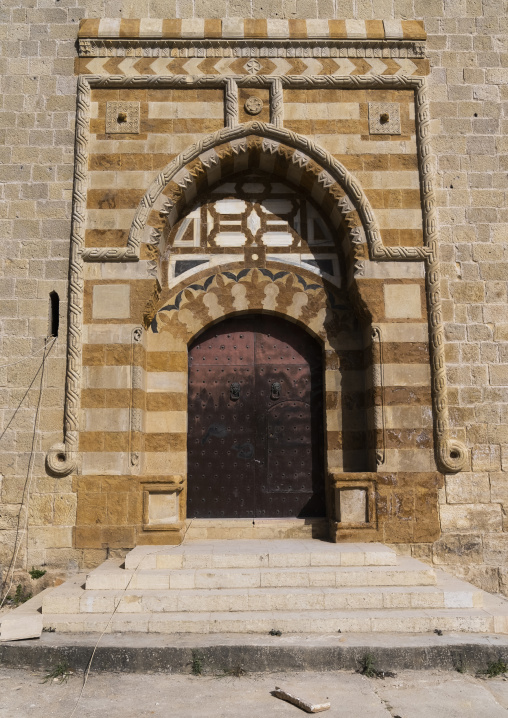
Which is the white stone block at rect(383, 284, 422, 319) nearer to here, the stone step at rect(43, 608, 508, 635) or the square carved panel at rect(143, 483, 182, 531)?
the square carved panel at rect(143, 483, 182, 531)

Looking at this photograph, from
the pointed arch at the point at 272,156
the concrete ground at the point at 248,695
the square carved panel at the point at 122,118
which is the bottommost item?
the concrete ground at the point at 248,695

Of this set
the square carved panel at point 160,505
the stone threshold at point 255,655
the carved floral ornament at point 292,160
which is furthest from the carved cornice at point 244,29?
the stone threshold at point 255,655

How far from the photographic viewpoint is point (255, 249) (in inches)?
301

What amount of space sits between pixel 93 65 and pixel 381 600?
6.66 meters

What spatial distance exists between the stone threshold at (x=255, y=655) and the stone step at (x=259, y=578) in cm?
81

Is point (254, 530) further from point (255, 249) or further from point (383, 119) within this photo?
point (383, 119)

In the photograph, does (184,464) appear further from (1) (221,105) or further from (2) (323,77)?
(2) (323,77)

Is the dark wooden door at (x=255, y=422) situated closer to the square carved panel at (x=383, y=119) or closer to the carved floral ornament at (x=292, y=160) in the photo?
the carved floral ornament at (x=292, y=160)

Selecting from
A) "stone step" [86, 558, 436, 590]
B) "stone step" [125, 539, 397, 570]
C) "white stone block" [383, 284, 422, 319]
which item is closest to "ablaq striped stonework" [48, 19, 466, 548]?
A: "white stone block" [383, 284, 422, 319]

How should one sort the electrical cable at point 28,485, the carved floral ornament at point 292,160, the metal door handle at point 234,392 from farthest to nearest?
the metal door handle at point 234,392
the carved floral ornament at point 292,160
the electrical cable at point 28,485

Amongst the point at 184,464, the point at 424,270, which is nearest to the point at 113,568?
the point at 184,464

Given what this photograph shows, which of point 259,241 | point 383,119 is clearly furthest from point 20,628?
point 383,119

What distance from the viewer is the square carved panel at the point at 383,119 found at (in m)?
7.40

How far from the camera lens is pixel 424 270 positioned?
714 cm
